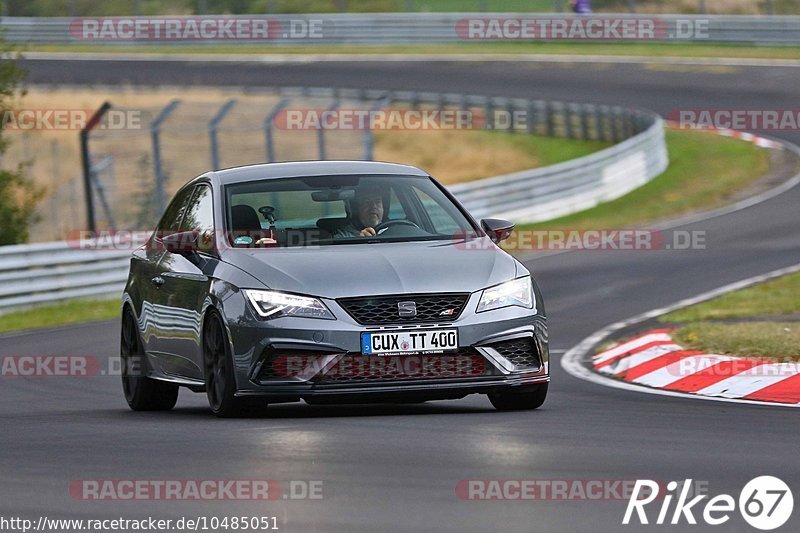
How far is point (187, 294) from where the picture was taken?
9.60 meters

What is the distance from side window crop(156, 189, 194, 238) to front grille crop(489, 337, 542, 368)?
2699 mm

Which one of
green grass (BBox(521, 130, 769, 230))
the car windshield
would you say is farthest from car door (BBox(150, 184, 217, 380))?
green grass (BBox(521, 130, 769, 230))

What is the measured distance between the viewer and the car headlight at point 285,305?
858 centimetres

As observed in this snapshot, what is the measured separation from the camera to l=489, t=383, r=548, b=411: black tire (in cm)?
927

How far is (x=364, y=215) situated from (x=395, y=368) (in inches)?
50.7

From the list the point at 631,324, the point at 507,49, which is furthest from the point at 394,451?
the point at 507,49

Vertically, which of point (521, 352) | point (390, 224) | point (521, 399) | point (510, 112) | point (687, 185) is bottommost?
point (510, 112)

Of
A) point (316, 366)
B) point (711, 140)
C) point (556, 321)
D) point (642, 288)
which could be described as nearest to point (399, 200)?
point (316, 366)

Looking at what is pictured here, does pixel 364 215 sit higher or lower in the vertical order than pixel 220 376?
higher

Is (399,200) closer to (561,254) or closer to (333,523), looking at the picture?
(333,523)

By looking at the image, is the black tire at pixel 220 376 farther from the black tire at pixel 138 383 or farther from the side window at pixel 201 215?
the black tire at pixel 138 383

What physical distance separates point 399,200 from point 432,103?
1318 inches

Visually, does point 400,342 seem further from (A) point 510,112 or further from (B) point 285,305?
(A) point 510,112

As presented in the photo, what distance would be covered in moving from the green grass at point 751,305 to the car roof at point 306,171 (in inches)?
229
